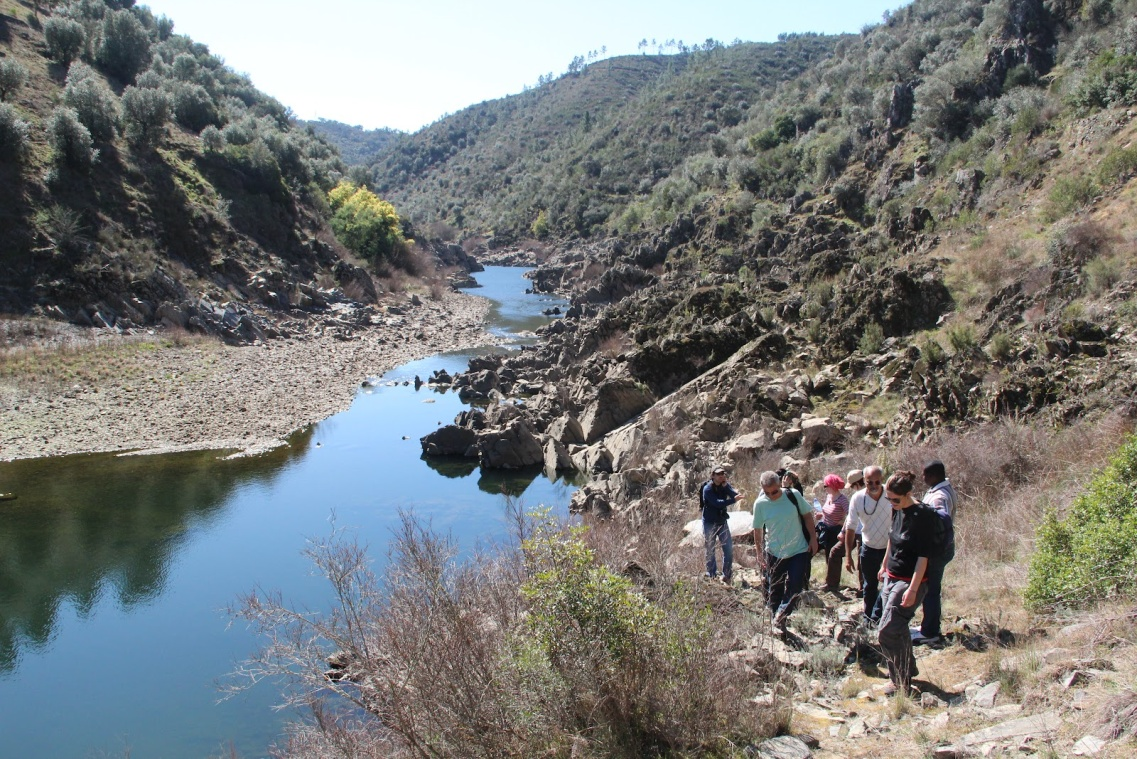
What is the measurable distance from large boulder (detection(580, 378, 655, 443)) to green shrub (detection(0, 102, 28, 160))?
3183 cm

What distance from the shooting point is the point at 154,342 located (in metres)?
32.3

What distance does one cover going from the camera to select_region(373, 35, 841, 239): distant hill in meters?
89.6

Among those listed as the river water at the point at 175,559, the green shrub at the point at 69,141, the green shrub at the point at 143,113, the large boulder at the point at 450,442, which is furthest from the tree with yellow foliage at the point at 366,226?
the large boulder at the point at 450,442

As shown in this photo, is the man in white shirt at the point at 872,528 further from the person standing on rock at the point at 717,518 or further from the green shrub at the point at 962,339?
the green shrub at the point at 962,339

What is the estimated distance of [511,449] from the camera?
22641mm

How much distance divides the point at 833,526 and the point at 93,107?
152ft

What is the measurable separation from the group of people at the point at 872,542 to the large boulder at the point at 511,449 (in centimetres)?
1353

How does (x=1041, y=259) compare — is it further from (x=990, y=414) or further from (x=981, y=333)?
(x=990, y=414)

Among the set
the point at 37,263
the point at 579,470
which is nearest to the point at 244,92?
the point at 37,263

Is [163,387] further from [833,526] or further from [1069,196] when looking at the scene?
[1069,196]

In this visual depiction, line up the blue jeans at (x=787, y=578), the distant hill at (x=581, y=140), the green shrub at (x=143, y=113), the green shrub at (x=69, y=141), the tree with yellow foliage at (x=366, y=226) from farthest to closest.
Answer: the distant hill at (x=581, y=140)
the tree with yellow foliage at (x=366, y=226)
the green shrub at (x=143, y=113)
the green shrub at (x=69, y=141)
the blue jeans at (x=787, y=578)

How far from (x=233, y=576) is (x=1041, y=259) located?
17.8 m

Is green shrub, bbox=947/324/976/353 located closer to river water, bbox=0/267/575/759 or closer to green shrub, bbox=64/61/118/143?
river water, bbox=0/267/575/759

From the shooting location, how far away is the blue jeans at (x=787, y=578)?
24.9ft
